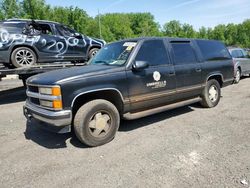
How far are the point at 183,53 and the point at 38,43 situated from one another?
4614mm

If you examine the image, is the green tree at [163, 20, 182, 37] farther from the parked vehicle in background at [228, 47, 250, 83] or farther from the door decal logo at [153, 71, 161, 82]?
the door decal logo at [153, 71, 161, 82]

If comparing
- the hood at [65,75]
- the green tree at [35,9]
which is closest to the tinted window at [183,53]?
the hood at [65,75]

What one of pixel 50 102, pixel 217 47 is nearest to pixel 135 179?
pixel 50 102

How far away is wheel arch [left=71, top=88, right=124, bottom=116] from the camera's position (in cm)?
457

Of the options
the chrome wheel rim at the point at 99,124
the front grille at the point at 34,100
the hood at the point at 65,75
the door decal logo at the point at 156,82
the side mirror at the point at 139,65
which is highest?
the side mirror at the point at 139,65

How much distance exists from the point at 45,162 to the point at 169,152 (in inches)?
77.9

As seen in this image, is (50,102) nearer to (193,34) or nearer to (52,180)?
(52,180)

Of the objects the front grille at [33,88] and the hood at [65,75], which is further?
the front grille at [33,88]

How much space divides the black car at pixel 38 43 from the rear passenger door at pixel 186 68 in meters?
4.27

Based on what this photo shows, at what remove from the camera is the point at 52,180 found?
3529mm

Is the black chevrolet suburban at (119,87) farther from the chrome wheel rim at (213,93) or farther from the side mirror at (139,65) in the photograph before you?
the chrome wheel rim at (213,93)

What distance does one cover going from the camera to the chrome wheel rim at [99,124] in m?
4.60

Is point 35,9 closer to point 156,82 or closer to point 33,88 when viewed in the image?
point 33,88

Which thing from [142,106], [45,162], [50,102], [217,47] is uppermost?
[217,47]
